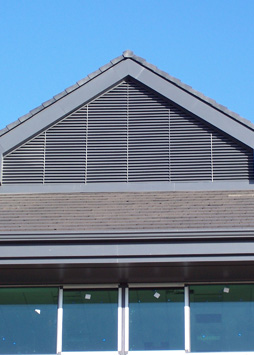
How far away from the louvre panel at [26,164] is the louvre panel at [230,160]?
8.58ft

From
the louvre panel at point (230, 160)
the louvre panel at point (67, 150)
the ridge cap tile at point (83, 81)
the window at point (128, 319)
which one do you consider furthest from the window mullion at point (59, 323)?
the ridge cap tile at point (83, 81)

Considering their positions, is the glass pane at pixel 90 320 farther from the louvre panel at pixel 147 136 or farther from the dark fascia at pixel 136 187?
the louvre panel at pixel 147 136

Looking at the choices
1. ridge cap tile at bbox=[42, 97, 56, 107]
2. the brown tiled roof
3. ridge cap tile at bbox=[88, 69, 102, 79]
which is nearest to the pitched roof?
the brown tiled roof

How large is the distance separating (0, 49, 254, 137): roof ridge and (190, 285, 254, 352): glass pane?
277cm

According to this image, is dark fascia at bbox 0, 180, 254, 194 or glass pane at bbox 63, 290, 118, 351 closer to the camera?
glass pane at bbox 63, 290, 118, 351

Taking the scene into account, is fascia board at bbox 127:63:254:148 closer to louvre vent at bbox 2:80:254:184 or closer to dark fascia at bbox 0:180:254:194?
louvre vent at bbox 2:80:254:184

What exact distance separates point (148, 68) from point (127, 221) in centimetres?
322

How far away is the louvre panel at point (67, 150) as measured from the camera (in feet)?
37.3

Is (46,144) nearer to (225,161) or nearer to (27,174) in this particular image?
(27,174)

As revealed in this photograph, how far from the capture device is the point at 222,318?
32.0 ft

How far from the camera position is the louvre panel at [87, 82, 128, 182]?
1134 cm

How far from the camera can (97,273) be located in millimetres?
9617

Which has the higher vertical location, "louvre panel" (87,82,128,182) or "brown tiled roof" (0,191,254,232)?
"louvre panel" (87,82,128,182)

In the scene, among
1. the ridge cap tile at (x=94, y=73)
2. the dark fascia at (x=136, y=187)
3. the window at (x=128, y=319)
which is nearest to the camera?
the window at (x=128, y=319)
